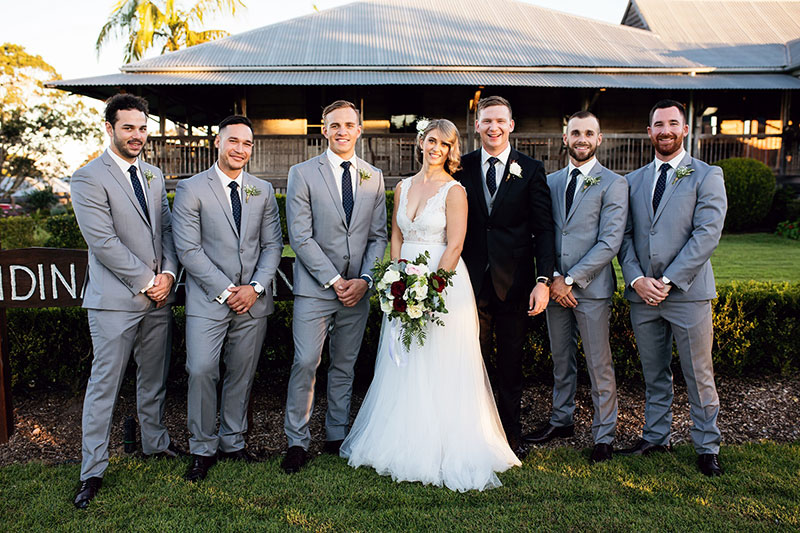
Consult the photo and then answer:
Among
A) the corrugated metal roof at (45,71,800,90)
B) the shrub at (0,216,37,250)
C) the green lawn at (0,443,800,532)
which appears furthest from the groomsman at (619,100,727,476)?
the shrub at (0,216,37,250)

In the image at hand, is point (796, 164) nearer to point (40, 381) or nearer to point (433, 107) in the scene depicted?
point (433, 107)

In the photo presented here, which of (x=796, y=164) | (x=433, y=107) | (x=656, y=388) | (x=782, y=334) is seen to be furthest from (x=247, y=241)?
(x=796, y=164)

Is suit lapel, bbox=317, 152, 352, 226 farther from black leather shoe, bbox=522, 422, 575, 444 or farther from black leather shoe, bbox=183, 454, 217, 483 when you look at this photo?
black leather shoe, bbox=522, 422, 575, 444

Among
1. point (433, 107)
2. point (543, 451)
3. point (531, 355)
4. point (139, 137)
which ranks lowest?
point (543, 451)

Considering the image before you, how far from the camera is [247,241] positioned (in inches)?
157

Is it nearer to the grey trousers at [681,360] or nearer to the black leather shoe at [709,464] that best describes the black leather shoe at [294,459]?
the grey trousers at [681,360]

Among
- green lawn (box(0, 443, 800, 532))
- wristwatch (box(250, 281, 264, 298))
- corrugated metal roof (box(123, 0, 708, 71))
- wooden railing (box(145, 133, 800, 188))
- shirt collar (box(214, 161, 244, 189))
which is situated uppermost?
corrugated metal roof (box(123, 0, 708, 71))

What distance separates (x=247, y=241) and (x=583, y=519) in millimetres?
2797

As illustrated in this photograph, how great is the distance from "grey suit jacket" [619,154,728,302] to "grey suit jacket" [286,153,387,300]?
6.31 ft

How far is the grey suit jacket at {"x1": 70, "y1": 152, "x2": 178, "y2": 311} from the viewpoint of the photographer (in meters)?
3.56

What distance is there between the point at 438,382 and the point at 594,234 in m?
1.56

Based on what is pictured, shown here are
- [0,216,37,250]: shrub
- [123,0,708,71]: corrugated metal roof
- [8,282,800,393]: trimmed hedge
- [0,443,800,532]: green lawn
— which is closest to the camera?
[0,443,800,532]: green lawn

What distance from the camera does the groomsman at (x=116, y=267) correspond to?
357 centimetres

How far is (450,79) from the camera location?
1479cm
